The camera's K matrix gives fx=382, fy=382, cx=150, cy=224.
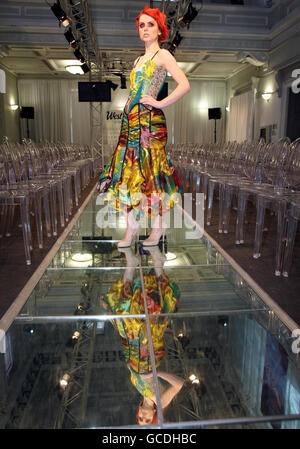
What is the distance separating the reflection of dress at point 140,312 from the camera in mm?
1358

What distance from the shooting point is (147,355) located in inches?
55.6

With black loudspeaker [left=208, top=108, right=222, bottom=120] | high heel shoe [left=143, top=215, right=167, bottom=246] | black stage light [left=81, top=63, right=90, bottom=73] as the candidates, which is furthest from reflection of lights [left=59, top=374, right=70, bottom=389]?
black loudspeaker [left=208, top=108, right=222, bottom=120]

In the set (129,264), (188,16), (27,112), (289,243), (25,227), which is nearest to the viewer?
(289,243)

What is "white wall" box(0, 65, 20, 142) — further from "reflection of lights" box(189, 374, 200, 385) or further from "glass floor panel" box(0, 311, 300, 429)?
"reflection of lights" box(189, 374, 200, 385)

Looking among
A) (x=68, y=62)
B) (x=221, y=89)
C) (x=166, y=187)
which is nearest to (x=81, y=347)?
(x=166, y=187)

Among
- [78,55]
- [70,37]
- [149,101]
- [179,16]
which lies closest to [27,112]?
[78,55]

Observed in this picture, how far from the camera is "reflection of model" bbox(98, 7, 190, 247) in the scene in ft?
7.79

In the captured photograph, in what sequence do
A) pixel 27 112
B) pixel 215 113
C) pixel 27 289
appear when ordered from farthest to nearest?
pixel 215 113, pixel 27 112, pixel 27 289

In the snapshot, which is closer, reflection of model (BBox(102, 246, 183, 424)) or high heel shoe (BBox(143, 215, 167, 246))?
reflection of model (BBox(102, 246, 183, 424))

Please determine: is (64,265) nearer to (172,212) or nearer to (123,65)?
(172,212)

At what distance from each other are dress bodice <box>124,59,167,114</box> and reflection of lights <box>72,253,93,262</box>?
3.40ft

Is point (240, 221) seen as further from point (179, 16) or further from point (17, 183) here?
point (179, 16)

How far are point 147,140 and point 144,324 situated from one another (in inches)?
50.2

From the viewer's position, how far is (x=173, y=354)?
142 cm
